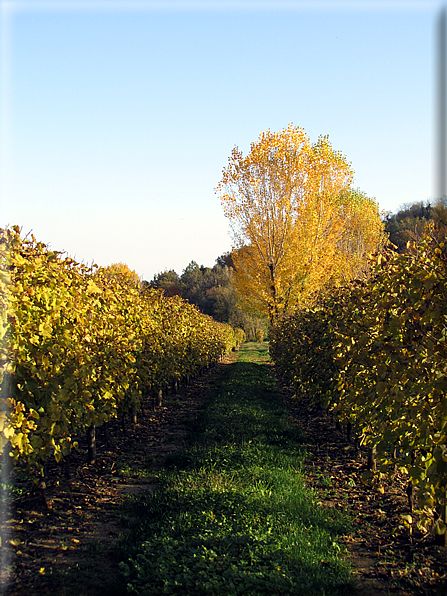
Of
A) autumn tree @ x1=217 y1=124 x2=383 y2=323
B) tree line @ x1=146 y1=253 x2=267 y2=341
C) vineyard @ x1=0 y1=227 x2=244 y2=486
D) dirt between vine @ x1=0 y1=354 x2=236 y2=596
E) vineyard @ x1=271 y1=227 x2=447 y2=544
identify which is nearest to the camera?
vineyard @ x1=271 y1=227 x2=447 y2=544

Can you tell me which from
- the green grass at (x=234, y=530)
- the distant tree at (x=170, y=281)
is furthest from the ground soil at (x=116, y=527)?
the distant tree at (x=170, y=281)

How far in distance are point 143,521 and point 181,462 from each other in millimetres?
1857

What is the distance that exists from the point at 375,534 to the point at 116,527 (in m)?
2.63

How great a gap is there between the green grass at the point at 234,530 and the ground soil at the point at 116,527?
0.23m

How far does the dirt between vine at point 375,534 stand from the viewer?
355cm

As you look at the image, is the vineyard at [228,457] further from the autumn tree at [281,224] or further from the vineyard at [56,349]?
the autumn tree at [281,224]

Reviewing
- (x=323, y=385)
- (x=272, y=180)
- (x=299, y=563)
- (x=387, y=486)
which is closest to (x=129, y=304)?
(x=323, y=385)

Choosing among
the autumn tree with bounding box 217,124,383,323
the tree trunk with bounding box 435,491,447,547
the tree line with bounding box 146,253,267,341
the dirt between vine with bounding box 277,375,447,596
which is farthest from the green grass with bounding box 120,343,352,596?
the tree line with bounding box 146,253,267,341

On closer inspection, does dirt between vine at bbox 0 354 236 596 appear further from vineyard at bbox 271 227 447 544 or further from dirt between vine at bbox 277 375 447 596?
vineyard at bbox 271 227 447 544

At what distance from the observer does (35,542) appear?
13.7ft

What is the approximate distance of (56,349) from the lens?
439 cm

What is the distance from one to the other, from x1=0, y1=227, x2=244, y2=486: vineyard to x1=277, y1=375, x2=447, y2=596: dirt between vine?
2868mm

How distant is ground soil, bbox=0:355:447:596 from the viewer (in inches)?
138

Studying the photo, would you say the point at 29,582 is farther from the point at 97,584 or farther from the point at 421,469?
the point at 421,469
